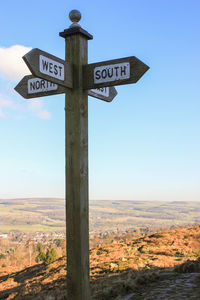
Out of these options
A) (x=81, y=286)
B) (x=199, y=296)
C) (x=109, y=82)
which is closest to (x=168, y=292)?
(x=199, y=296)

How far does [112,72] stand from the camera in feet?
13.3

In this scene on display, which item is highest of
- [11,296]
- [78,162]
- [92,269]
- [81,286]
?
[78,162]

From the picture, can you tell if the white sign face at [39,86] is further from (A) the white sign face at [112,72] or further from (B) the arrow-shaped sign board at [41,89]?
(A) the white sign face at [112,72]

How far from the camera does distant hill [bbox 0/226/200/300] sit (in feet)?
18.2

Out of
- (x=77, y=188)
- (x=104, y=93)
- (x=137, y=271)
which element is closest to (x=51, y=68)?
(x=104, y=93)

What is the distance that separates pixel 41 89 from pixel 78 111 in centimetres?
86

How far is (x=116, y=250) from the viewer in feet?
35.8

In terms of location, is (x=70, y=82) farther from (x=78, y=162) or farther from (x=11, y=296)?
(x=11, y=296)

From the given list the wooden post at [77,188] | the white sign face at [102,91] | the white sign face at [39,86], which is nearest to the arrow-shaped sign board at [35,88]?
the white sign face at [39,86]

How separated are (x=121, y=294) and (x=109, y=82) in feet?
11.4

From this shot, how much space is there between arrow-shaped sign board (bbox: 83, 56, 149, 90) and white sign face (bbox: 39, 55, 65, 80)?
0.33m

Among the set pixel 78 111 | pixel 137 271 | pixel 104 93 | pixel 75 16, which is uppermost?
pixel 75 16

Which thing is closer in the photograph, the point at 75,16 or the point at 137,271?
the point at 75,16

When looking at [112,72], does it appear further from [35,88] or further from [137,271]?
[137,271]
